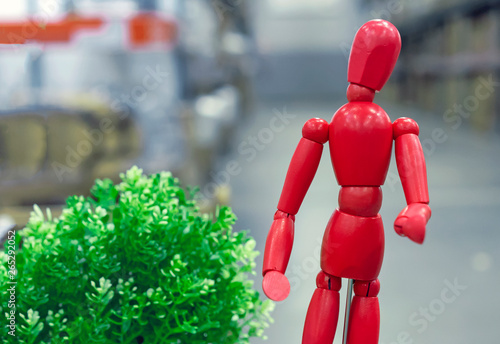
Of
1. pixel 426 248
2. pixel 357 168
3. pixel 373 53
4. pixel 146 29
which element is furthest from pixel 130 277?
pixel 426 248

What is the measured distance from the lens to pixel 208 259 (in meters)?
0.80

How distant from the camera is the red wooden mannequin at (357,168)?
0.75m

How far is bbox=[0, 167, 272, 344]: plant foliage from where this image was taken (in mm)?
734

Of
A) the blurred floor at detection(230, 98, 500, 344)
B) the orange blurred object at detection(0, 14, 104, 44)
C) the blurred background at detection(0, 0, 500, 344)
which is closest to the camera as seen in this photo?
the blurred floor at detection(230, 98, 500, 344)

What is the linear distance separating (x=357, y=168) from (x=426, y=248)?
1.97m

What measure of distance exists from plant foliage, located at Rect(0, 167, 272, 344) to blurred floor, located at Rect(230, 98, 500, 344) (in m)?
0.60

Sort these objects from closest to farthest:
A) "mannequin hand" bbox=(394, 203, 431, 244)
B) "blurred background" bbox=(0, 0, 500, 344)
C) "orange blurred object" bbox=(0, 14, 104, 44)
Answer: "mannequin hand" bbox=(394, 203, 431, 244) → "blurred background" bbox=(0, 0, 500, 344) → "orange blurred object" bbox=(0, 14, 104, 44)

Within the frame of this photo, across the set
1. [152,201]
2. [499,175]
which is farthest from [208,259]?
[499,175]

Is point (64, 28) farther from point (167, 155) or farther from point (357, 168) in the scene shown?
point (357, 168)

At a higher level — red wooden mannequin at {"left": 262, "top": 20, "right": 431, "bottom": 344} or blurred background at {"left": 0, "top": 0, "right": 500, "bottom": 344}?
blurred background at {"left": 0, "top": 0, "right": 500, "bottom": 344}

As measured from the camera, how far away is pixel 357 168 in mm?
762

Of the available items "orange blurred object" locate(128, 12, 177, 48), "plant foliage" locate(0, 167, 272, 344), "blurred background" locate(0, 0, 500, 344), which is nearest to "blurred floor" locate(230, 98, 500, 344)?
"blurred background" locate(0, 0, 500, 344)

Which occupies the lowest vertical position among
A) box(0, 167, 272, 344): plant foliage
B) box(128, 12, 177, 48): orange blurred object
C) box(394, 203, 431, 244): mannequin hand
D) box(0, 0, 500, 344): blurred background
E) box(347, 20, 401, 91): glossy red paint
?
box(0, 167, 272, 344): plant foliage

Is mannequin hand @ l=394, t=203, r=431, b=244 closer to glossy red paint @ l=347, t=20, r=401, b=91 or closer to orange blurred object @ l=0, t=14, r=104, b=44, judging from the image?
glossy red paint @ l=347, t=20, r=401, b=91
